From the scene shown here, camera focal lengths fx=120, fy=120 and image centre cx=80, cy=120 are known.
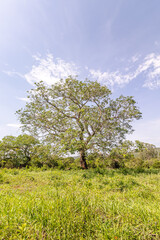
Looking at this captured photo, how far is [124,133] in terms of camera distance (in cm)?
1457

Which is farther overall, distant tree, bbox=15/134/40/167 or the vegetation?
distant tree, bbox=15/134/40/167

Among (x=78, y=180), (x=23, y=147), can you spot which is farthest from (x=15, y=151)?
(x=78, y=180)

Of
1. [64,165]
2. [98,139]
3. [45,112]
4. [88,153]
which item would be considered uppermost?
[45,112]

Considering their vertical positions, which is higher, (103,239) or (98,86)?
(98,86)

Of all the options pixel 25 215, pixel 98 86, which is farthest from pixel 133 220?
pixel 98 86

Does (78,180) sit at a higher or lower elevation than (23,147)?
lower

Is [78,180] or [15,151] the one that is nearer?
[78,180]

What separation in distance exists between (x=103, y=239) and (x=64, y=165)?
19.8 meters

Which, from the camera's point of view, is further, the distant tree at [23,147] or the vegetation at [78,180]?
the distant tree at [23,147]

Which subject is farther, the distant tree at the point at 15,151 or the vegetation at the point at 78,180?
the distant tree at the point at 15,151

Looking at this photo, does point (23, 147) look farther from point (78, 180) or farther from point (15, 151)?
point (78, 180)

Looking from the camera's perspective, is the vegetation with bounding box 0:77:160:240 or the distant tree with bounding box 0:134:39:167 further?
the distant tree with bounding box 0:134:39:167

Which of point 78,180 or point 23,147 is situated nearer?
point 78,180

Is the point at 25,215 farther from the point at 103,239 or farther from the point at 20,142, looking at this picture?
the point at 20,142
